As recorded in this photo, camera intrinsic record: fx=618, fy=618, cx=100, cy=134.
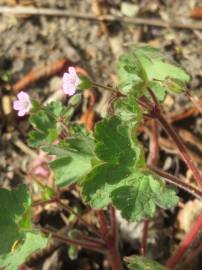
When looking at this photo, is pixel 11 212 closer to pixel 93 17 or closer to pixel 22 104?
pixel 22 104

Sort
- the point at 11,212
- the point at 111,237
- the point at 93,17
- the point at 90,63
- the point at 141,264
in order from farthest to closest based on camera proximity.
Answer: the point at 93,17 < the point at 90,63 < the point at 111,237 < the point at 11,212 < the point at 141,264

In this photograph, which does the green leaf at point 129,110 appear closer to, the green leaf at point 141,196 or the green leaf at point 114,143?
the green leaf at point 114,143

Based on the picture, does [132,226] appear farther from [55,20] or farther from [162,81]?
[55,20]

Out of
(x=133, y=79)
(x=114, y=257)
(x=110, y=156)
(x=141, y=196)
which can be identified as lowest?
(x=114, y=257)

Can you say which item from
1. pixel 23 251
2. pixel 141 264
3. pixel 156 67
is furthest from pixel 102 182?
A: pixel 156 67

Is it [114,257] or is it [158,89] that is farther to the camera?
[114,257]

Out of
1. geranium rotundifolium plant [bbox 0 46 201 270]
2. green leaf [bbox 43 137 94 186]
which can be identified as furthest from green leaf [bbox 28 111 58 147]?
green leaf [bbox 43 137 94 186]
